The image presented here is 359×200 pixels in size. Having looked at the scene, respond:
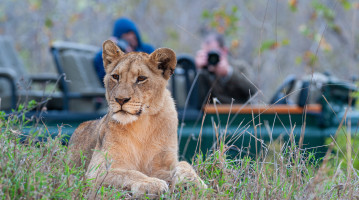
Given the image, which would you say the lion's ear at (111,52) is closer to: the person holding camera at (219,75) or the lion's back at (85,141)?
the lion's back at (85,141)

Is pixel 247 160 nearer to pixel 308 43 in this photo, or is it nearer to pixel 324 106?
pixel 324 106

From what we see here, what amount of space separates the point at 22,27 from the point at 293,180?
39.6ft

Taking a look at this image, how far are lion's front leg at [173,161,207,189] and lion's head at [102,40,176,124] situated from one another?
30 centimetres

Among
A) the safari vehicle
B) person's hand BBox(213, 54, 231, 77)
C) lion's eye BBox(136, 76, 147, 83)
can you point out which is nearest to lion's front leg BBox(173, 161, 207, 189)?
lion's eye BBox(136, 76, 147, 83)

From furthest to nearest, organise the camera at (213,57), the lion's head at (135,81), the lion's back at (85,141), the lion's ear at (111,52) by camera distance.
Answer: the camera at (213,57) → the lion's back at (85,141) → the lion's ear at (111,52) → the lion's head at (135,81)

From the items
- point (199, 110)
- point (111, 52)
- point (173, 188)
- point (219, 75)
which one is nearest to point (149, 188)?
point (173, 188)

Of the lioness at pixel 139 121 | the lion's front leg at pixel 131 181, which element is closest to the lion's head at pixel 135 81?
the lioness at pixel 139 121

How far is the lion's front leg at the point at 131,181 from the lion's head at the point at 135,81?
0.74 ft

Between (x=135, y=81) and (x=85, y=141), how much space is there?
1.96 ft

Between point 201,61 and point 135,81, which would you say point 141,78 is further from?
point 201,61

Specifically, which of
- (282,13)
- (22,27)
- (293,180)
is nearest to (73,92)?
(293,180)

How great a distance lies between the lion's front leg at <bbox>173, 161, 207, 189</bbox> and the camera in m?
2.14

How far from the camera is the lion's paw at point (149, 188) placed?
6.79 ft

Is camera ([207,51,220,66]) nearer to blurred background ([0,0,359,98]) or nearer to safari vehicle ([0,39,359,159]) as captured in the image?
safari vehicle ([0,39,359,159])
